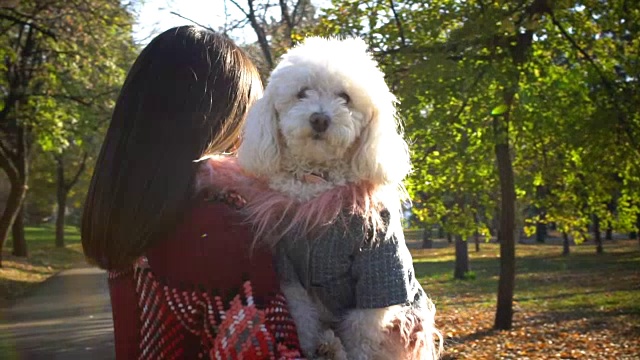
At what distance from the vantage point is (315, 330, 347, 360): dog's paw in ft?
6.02

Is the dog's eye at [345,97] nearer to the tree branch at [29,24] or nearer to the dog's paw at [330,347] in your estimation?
the dog's paw at [330,347]

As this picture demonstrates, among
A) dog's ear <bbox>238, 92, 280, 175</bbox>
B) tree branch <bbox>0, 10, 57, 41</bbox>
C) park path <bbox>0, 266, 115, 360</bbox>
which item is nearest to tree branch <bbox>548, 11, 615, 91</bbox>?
park path <bbox>0, 266, 115, 360</bbox>

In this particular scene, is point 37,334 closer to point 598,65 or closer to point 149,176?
point 598,65

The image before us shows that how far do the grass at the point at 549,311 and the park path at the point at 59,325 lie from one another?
5500mm

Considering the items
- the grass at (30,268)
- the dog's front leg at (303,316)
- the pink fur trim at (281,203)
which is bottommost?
the grass at (30,268)

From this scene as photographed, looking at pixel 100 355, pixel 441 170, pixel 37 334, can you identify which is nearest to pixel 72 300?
pixel 37 334

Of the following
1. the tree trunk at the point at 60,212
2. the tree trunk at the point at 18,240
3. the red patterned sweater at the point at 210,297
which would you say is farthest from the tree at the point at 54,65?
the red patterned sweater at the point at 210,297

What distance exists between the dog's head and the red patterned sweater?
273 mm

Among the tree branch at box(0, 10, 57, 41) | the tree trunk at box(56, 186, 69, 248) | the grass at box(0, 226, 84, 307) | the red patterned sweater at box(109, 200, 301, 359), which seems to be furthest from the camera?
the tree trunk at box(56, 186, 69, 248)

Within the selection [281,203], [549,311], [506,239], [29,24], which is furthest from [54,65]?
[281,203]

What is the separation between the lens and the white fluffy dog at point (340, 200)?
184cm

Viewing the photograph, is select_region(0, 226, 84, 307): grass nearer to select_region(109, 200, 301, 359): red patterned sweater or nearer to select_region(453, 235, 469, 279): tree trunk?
select_region(453, 235, 469, 279): tree trunk

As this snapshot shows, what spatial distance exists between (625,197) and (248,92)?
14483 mm

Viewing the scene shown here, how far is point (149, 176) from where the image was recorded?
1.82 metres
